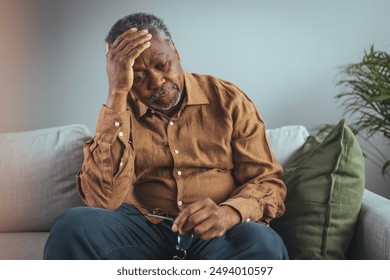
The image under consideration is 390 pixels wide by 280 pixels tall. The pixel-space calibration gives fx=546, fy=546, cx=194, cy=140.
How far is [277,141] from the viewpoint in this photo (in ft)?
4.80

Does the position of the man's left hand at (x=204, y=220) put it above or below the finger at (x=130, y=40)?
below

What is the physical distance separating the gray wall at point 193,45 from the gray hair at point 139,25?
0.22 feet

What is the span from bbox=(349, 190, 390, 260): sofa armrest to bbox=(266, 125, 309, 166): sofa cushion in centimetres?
24

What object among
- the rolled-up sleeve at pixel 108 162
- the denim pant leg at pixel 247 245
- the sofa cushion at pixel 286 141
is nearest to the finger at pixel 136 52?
the rolled-up sleeve at pixel 108 162

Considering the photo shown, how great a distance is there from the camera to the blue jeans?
1.01m

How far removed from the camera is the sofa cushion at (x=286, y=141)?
1.45m

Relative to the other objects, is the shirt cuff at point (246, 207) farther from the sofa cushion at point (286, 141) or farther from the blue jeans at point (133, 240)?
the sofa cushion at point (286, 141)

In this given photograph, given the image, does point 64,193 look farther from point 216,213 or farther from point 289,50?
point 289,50

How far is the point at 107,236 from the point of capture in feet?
3.54

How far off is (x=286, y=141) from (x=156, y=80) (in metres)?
0.47

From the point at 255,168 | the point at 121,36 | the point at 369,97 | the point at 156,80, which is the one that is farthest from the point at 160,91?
the point at 369,97

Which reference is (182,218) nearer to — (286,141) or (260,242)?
(260,242)

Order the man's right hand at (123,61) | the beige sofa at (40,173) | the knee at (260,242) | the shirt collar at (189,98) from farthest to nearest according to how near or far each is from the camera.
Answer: the beige sofa at (40,173) < the shirt collar at (189,98) < the man's right hand at (123,61) < the knee at (260,242)

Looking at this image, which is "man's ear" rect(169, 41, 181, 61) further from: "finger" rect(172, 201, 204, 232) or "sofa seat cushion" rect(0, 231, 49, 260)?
"sofa seat cushion" rect(0, 231, 49, 260)
